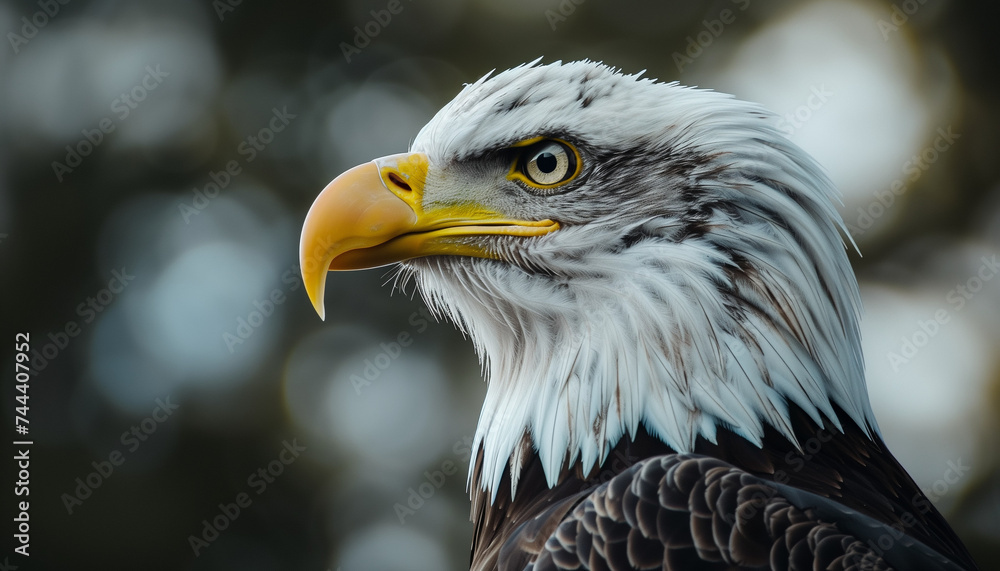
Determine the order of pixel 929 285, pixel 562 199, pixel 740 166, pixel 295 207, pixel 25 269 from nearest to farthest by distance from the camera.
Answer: pixel 740 166
pixel 562 199
pixel 929 285
pixel 25 269
pixel 295 207

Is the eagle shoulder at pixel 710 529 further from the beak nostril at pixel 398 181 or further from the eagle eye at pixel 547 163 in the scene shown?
the beak nostril at pixel 398 181

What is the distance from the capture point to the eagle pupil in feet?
8.58

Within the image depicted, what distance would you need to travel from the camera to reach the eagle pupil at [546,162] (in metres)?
2.62

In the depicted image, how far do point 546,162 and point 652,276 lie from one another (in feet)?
1.58

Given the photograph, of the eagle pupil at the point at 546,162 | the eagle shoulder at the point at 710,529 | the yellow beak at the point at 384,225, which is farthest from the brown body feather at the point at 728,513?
the eagle pupil at the point at 546,162

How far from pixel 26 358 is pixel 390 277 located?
6.02 meters

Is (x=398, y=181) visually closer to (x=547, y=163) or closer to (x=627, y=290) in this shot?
(x=547, y=163)

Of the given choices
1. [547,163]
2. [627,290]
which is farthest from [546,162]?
Result: [627,290]

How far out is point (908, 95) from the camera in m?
7.80

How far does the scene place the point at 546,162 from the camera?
8.59 ft

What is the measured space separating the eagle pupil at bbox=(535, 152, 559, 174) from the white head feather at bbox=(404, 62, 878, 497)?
0.08 m

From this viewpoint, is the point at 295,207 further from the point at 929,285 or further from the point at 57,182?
the point at 929,285

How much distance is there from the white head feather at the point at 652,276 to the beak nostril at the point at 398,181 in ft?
0.33

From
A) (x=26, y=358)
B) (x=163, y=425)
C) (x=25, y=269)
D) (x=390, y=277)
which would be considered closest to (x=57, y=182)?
(x=25, y=269)
